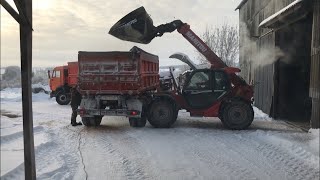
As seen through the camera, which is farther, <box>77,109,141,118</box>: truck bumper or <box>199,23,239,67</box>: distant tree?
<box>199,23,239,67</box>: distant tree

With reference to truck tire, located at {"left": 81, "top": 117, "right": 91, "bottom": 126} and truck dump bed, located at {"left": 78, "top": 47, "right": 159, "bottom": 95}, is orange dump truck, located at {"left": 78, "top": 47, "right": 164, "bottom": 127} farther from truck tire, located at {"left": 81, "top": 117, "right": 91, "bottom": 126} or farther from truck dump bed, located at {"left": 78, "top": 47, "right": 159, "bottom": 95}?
truck tire, located at {"left": 81, "top": 117, "right": 91, "bottom": 126}

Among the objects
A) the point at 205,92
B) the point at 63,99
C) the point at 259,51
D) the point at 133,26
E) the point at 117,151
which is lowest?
the point at 117,151

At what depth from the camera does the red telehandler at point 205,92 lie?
11.9 meters

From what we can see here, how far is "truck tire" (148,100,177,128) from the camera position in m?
12.1

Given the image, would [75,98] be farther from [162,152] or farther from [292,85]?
[292,85]

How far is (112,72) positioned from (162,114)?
6.51 feet

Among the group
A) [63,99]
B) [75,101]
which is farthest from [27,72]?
[63,99]

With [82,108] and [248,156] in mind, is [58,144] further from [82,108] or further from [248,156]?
[248,156]

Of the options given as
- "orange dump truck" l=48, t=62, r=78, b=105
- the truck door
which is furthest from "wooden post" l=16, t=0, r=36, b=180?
"orange dump truck" l=48, t=62, r=78, b=105

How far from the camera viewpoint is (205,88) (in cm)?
1223

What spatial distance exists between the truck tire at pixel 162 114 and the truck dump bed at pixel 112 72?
2.28ft

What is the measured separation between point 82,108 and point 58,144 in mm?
2770

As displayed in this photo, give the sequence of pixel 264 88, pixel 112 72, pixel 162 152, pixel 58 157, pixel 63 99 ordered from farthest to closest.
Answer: pixel 63 99
pixel 264 88
pixel 112 72
pixel 162 152
pixel 58 157

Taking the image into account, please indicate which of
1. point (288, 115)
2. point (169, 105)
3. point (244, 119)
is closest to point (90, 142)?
point (169, 105)
